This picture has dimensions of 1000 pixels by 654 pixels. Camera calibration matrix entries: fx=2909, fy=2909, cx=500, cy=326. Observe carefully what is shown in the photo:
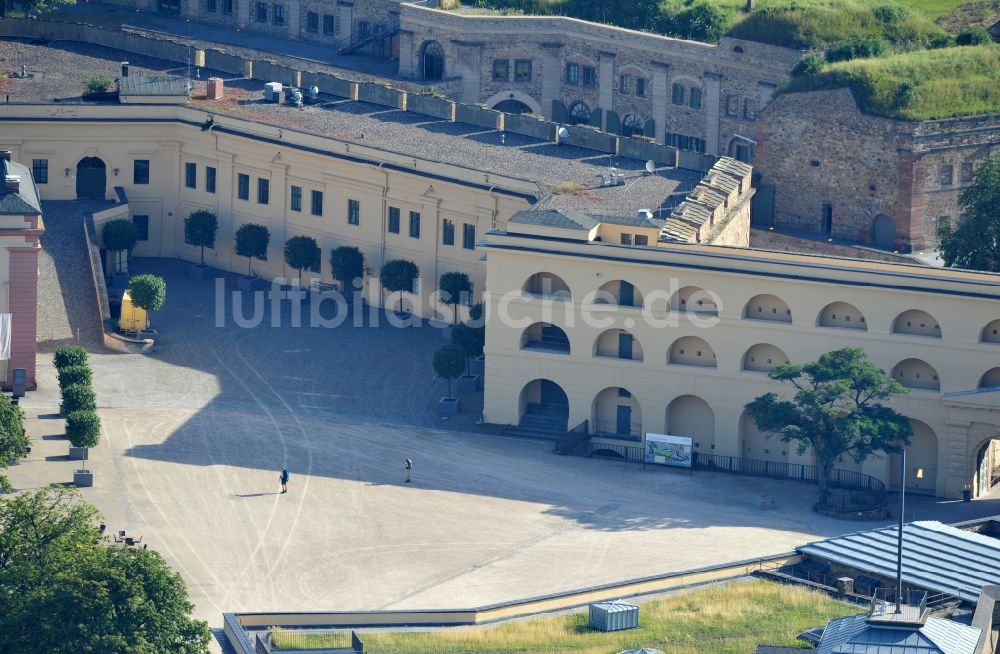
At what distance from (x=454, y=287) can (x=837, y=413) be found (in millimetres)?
23050

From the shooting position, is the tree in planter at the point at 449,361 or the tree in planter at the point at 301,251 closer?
the tree in planter at the point at 449,361

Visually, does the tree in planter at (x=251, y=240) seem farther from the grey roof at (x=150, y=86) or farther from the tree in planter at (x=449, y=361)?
the tree in planter at (x=449, y=361)

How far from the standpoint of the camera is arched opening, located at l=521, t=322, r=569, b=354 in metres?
120

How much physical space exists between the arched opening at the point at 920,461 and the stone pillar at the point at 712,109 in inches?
1347

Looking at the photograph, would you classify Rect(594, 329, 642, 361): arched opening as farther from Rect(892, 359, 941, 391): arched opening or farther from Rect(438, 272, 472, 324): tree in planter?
Rect(438, 272, 472, 324): tree in planter

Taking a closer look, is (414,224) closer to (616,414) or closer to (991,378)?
(616,414)

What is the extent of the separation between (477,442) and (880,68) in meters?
30.3

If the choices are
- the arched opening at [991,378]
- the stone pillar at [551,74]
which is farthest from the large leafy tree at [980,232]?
the stone pillar at [551,74]

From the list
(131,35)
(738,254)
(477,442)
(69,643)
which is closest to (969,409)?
(738,254)

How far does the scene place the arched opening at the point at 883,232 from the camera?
445ft

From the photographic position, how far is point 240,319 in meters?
132

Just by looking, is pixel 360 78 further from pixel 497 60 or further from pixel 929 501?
pixel 929 501

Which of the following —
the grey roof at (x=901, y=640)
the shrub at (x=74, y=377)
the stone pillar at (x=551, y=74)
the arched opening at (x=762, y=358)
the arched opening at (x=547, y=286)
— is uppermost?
the stone pillar at (x=551, y=74)

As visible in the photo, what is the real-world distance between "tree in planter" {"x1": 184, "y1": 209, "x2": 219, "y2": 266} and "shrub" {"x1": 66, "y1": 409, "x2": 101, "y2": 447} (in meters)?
25.6
